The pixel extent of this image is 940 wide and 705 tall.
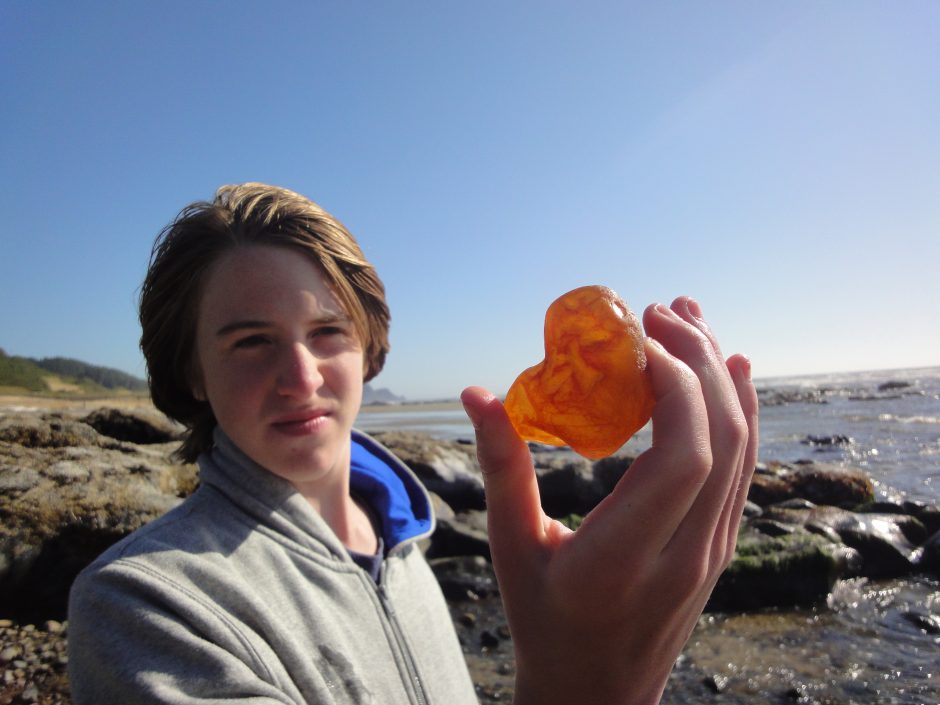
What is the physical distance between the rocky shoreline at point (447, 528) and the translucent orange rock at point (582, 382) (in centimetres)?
399

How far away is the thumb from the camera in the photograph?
4.64 ft

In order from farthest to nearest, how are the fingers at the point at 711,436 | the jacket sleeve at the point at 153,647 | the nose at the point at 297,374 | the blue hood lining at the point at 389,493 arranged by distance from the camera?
the blue hood lining at the point at 389,493 → the nose at the point at 297,374 → the jacket sleeve at the point at 153,647 → the fingers at the point at 711,436

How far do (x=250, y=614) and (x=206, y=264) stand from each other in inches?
53.4

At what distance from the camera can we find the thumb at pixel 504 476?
1.42 m

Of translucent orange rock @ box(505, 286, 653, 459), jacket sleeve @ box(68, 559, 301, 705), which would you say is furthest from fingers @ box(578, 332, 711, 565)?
jacket sleeve @ box(68, 559, 301, 705)

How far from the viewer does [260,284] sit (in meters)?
2.21

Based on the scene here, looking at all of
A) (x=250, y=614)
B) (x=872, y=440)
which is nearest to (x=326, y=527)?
(x=250, y=614)

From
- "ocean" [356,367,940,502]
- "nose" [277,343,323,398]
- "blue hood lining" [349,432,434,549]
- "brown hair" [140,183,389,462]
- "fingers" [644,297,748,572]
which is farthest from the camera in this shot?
"ocean" [356,367,940,502]

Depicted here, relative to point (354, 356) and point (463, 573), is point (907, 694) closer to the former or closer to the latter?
point (463, 573)

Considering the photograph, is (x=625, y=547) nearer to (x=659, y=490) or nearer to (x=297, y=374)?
(x=659, y=490)

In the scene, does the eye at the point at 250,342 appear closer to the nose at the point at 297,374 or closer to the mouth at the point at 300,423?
the nose at the point at 297,374

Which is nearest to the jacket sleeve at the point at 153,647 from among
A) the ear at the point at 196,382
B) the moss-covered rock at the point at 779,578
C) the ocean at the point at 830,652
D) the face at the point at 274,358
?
the face at the point at 274,358

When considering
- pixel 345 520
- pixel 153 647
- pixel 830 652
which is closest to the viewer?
pixel 153 647

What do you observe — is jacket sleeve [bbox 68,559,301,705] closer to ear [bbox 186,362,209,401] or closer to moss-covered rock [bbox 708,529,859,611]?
ear [bbox 186,362,209,401]
